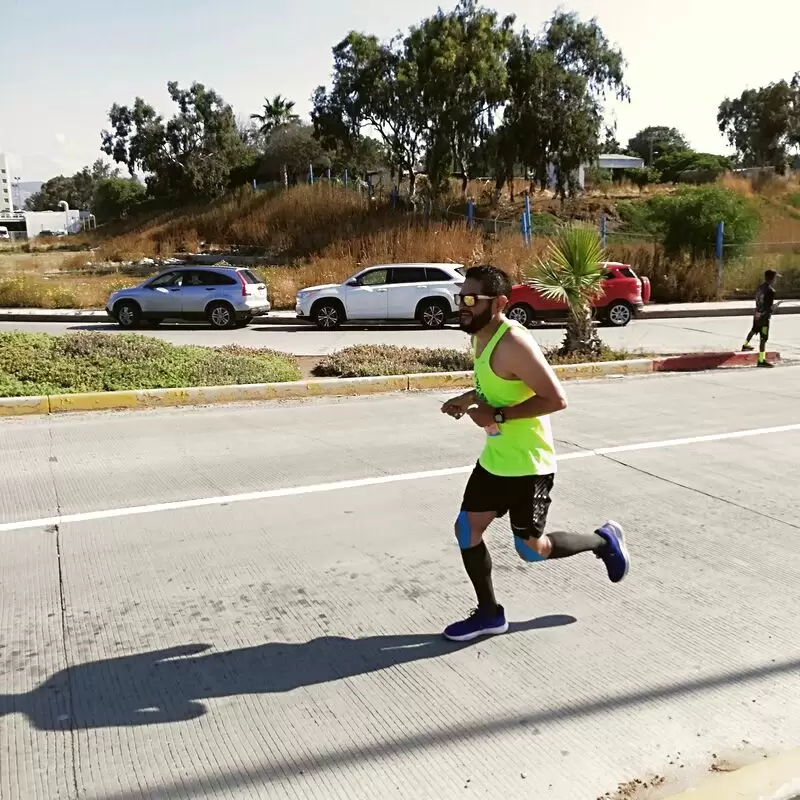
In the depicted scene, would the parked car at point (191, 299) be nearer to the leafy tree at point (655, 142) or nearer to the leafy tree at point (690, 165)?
the leafy tree at point (690, 165)

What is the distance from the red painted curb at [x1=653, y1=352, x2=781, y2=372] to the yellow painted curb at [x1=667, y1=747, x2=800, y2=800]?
1047 centimetres

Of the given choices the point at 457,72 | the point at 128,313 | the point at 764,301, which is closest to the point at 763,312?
the point at 764,301

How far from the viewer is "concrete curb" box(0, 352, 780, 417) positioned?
9.76 meters

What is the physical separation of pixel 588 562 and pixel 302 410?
5.51 metres

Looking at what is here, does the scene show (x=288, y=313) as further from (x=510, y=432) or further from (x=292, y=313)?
(x=510, y=432)

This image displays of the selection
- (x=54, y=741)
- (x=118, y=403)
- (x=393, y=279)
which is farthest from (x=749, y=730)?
(x=393, y=279)

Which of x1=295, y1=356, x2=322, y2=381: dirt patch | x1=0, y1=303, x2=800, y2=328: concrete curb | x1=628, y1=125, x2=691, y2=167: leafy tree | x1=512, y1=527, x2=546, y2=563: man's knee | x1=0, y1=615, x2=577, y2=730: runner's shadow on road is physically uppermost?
x1=628, y1=125, x2=691, y2=167: leafy tree

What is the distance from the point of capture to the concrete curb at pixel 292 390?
9758 mm

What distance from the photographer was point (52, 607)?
14.7ft

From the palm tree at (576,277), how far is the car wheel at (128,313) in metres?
10.6

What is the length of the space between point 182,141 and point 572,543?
52.1m

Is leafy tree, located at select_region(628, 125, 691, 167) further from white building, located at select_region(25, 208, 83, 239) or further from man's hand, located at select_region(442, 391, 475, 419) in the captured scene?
man's hand, located at select_region(442, 391, 475, 419)

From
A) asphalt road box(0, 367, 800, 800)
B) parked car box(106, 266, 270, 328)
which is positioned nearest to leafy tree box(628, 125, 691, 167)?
parked car box(106, 266, 270, 328)

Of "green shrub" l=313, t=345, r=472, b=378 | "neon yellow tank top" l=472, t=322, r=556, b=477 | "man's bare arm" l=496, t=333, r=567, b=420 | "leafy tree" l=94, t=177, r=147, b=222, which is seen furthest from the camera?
"leafy tree" l=94, t=177, r=147, b=222
